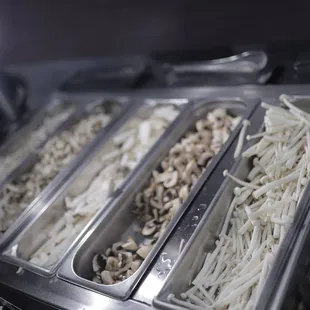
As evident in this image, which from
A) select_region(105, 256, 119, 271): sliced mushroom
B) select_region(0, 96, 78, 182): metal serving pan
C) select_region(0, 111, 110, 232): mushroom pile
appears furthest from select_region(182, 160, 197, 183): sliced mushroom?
select_region(0, 96, 78, 182): metal serving pan

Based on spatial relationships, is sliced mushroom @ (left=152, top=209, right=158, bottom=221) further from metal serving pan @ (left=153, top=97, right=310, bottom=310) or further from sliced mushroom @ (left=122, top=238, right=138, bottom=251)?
metal serving pan @ (left=153, top=97, right=310, bottom=310)

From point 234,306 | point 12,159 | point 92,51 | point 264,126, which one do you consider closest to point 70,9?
point 92,51

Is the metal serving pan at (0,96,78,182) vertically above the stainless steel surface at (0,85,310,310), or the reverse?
the metal serving pan at (0,96,78,182)

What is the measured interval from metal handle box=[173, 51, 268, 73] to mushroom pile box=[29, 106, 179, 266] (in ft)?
0.92

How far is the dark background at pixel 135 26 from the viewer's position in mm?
2463

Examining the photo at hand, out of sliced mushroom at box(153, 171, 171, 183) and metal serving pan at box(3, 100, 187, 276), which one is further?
sliced mushroom at box(153, 171, 171, 183)

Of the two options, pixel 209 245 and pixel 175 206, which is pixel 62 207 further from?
pixel 209 245

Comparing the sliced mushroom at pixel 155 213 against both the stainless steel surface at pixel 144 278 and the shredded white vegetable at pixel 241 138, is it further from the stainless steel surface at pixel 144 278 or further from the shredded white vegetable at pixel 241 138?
the shredded white vegetable at pixel 241 138

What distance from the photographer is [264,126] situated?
6.31 feet

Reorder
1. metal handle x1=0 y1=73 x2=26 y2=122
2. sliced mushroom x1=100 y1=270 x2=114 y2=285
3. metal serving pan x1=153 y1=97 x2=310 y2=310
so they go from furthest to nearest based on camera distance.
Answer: metal handle x1=0 y1=73 x2=26 y2=122
sliced mushroom x1=100 y1=270 x2=114 y2=285
metal serving pan x1=153 y1=97 x2=310 y2=310

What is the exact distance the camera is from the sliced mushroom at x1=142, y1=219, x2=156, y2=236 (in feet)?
6.31

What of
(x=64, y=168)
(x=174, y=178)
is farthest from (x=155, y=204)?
(x=64, y=168)

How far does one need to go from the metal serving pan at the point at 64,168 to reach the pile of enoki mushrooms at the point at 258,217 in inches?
36.5

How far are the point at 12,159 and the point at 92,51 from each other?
103 centimetres
